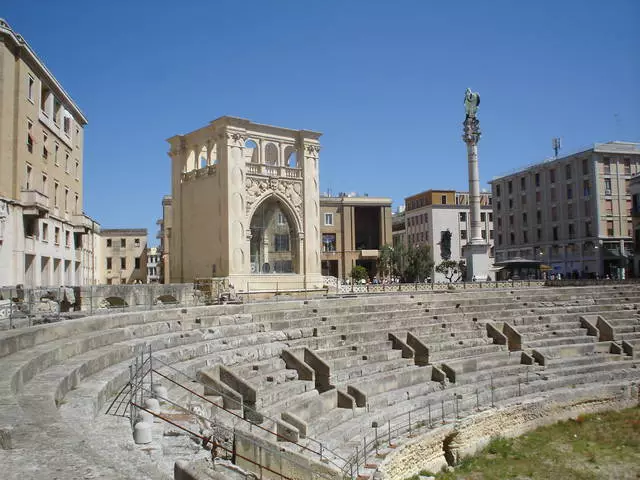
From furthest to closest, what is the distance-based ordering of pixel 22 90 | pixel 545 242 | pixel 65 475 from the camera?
pixel 545 242 < pixel 22 90 < pixel 65 475

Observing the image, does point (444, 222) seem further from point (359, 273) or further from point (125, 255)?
point (125, 255)

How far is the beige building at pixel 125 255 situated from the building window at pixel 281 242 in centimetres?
2635

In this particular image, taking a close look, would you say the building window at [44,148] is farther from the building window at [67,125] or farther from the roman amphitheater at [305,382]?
the roman amphitheater at [305,382]

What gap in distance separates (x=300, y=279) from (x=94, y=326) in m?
19.8

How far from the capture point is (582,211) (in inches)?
2203

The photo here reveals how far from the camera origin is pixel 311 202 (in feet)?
110

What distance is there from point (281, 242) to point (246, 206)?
125 inches

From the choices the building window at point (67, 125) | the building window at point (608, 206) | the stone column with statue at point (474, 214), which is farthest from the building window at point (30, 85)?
the building window at point (608, 206)

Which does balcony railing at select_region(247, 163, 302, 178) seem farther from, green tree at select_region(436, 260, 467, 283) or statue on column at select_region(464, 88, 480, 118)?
green tree at select_region(436, 260, 467, 283)

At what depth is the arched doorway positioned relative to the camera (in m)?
31.5

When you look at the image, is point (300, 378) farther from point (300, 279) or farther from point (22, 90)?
point (22, 90)

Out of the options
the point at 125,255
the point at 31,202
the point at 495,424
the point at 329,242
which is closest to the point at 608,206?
the point at 329,242

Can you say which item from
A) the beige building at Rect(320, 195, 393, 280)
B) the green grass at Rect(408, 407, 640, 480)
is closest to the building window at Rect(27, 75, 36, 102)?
the green grass at Rect(408, 407, 640, 480)

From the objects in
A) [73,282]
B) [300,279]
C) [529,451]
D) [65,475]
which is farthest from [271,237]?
[65,475]
